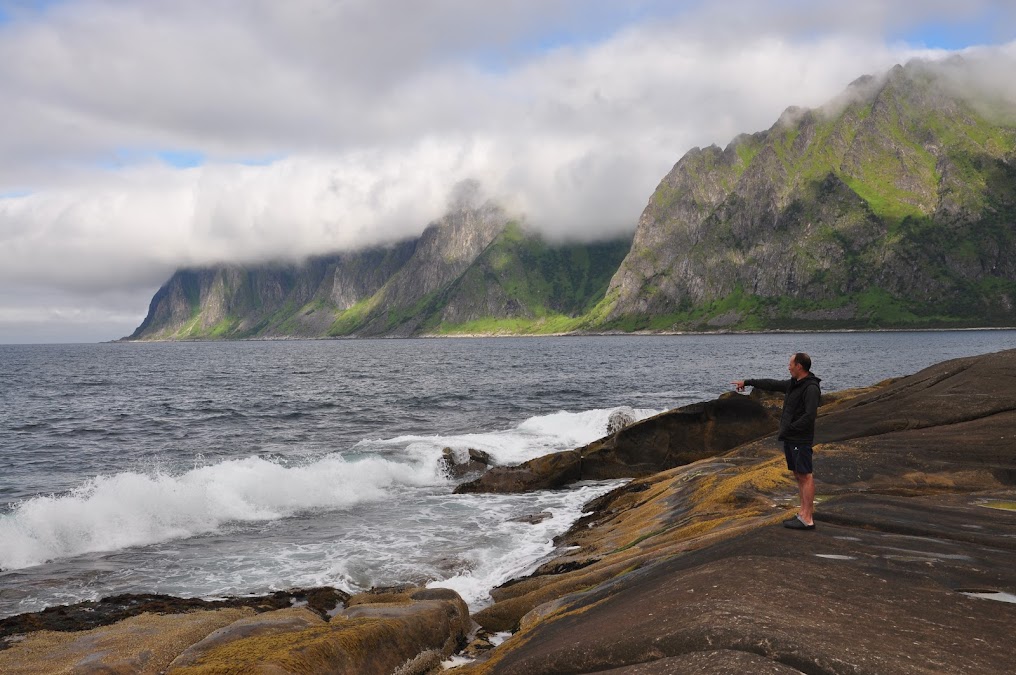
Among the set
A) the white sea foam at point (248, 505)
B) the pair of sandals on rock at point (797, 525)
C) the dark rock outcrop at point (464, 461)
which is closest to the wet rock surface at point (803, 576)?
the pair of sandals on rock at point (797, 525)

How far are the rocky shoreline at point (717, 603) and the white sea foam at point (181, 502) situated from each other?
27.9 feet

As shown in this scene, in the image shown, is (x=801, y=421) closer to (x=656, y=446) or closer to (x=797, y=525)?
(x=797, y=525)

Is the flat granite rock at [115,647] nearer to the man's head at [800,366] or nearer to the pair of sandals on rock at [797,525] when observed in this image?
the pair of sandals on rock at [797,525]

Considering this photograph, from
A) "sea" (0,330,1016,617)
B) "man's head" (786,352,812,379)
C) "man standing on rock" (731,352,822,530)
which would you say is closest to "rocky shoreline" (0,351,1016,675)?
"man standing on rock" (731,352,822,530)

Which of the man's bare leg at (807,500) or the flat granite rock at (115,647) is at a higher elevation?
the man's bare leg at (807,500)

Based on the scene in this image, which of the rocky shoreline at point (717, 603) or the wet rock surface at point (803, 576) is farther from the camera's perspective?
the rocky shoreline at point (717, 603)

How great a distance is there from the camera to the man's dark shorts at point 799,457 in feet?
38.0

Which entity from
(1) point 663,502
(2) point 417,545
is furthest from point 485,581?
(1) point 663,502

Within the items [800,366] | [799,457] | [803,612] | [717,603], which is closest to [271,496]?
[799,457]

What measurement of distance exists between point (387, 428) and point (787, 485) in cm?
3753

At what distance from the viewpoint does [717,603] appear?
7.44 metres

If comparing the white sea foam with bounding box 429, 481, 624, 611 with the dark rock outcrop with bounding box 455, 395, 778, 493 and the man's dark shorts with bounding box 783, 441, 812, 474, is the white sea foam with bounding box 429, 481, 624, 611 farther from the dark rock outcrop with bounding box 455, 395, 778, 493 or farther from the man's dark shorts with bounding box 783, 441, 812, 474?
the man's dark shorts with bounding box 783, 441, 812, 474

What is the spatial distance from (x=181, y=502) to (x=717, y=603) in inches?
976

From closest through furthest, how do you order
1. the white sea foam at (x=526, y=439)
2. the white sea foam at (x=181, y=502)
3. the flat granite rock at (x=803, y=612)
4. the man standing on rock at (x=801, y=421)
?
the flat granite rock at (x=803, y=612)
the man standing on rock at (x=801, y=421)
the white sea foam at (x=181, y=502)
the white sea foam at (x=526, y=439)
